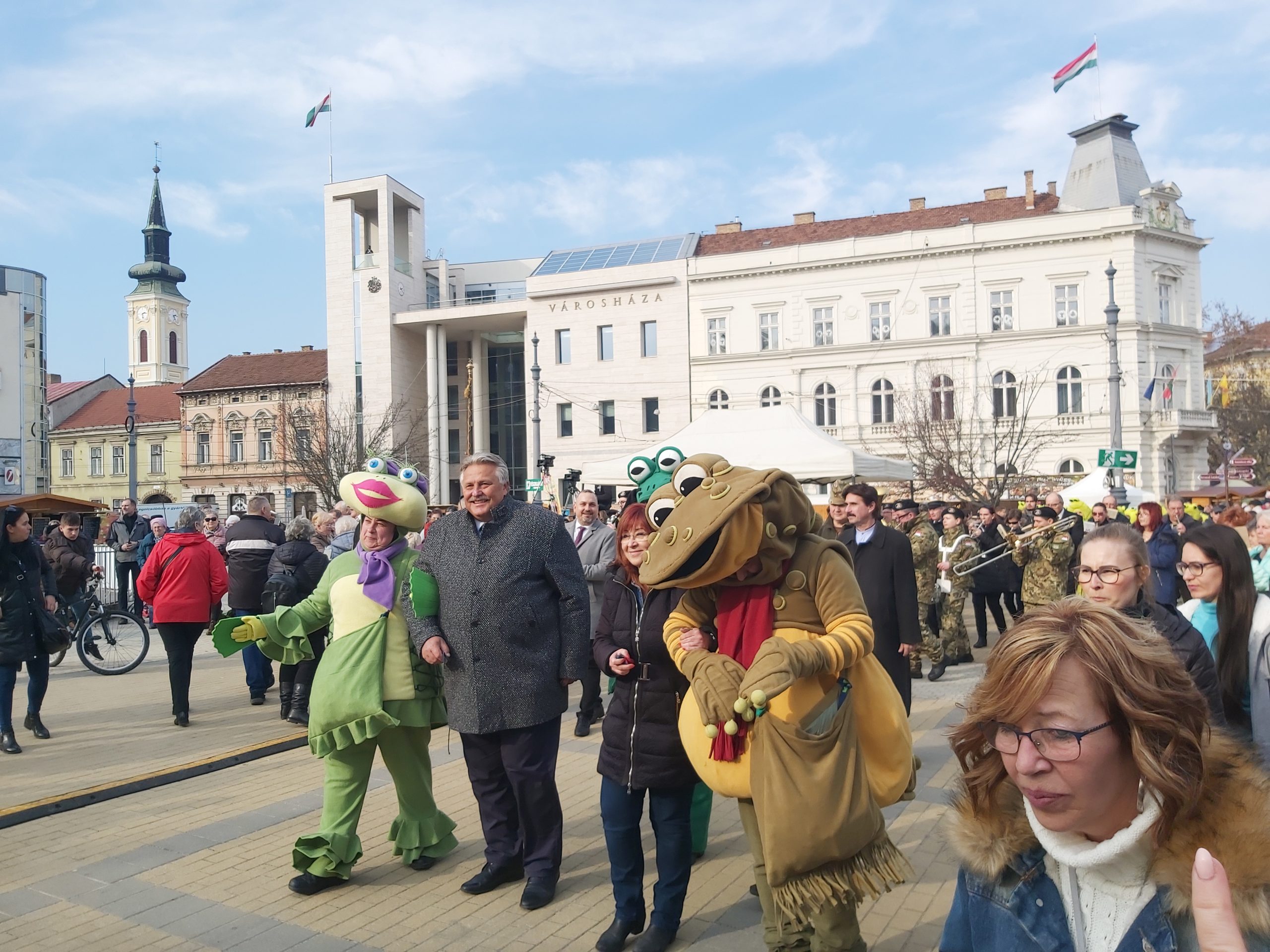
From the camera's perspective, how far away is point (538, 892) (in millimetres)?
4398

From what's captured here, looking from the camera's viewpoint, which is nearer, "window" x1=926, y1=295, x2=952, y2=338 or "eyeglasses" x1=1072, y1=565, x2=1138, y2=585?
"eyeglasses" x1=1072, y1=565, x2=1138, y2=585

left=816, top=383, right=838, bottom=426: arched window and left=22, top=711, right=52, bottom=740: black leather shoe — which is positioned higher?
left=816, top=383, right=838, bottom=426: arched window

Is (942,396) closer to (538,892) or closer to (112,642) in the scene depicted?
(112,642)

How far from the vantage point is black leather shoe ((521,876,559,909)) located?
4383 millimetres

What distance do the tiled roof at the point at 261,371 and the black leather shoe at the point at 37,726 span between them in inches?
1780

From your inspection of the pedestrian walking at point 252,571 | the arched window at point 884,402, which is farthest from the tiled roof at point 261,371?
the pedestrian walking at point 252,571

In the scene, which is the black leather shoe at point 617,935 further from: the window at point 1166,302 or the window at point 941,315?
the window at point 1166,302

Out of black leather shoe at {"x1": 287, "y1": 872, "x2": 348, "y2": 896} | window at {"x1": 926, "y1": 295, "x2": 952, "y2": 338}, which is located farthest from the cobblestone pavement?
window at {"x1": 926, "y1": 295, "x2": 952, "y2": 338}

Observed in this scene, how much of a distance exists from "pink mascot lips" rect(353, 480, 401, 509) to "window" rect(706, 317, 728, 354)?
39.6m

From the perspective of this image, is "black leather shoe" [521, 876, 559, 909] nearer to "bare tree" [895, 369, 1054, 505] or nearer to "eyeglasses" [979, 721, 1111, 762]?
"eyeglasses" [979, 721, 1111, 762]

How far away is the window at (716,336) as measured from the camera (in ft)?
144

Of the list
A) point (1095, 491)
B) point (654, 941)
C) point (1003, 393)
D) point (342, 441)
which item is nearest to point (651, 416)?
point (342, 441)

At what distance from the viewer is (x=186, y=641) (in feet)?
27.6

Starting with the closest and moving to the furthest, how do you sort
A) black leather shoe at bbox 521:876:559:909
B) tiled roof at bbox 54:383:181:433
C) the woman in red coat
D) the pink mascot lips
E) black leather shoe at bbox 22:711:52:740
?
black leather shoe at bbox 521:876:559:909 → the pink mascot lips → black leather shoe at bbox 22:711:52:740 → the woman in red coat → tiled roof at bbox 54:383:181:433
